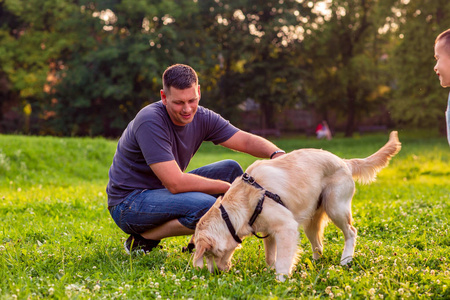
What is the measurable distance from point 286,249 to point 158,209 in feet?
4.81

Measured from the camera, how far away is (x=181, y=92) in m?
4.84

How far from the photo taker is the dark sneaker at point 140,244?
5.20m

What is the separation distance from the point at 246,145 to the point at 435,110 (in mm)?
29782

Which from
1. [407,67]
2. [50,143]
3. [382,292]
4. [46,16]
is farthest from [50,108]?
[382,292]

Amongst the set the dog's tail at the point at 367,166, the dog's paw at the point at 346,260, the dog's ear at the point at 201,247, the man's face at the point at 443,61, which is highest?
the man's face at the point at 443,61

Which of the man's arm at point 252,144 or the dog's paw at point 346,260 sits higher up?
the man's arm at point 252,144

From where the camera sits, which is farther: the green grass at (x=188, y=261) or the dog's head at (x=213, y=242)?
the dog's head at (x=213, y=242)

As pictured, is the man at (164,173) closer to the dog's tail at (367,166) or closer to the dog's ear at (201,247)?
the dog's ear at (201,247)

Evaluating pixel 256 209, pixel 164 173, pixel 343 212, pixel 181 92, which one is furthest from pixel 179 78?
pixel 343 212

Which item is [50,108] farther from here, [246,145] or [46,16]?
[246,145]

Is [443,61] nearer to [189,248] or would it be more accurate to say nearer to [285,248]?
[285,248]

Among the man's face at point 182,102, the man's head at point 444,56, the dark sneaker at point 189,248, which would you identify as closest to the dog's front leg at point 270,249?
the dark sneaker at point 189,248

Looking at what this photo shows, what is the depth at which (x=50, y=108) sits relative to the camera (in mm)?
36344

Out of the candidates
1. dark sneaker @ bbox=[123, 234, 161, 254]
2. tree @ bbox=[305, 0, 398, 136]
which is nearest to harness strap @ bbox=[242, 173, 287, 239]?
dark sneaker @ bbox=[123, 234, 161, 254]
